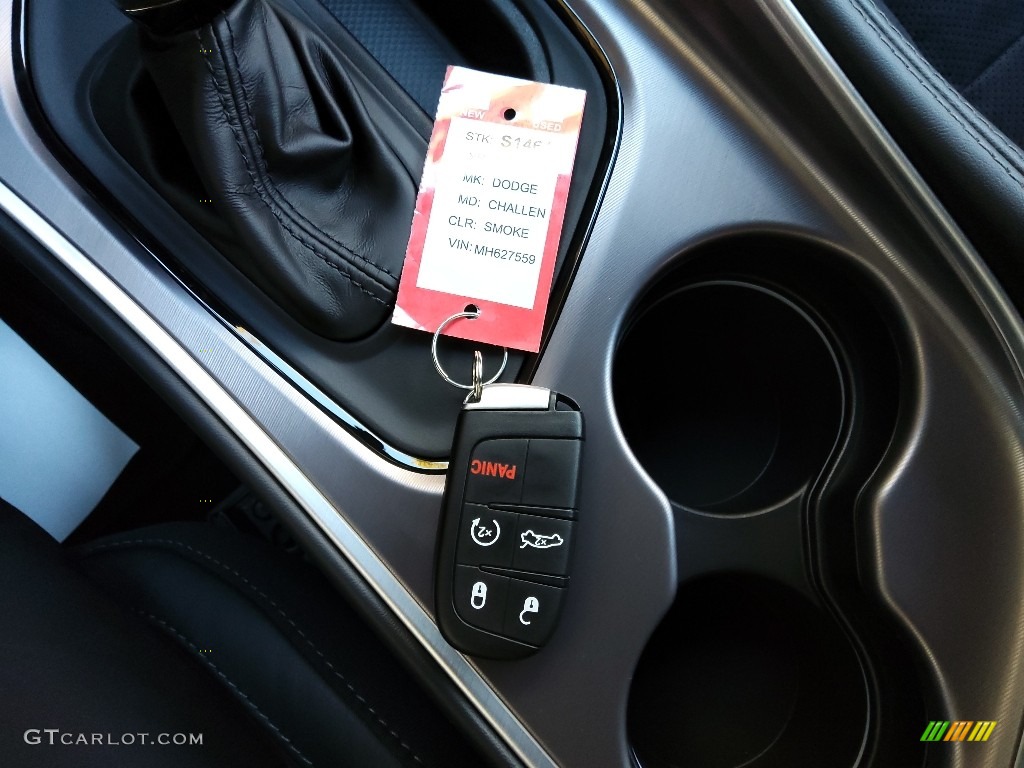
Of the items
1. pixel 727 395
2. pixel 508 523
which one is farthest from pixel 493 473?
pixel 727 395

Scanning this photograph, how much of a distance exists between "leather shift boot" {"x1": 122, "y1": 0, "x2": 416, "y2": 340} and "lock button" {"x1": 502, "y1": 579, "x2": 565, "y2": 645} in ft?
0.76

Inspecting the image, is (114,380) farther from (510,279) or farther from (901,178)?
(901,178)

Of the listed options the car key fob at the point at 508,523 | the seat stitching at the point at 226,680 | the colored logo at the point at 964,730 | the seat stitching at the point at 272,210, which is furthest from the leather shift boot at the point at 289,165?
the colored logo at the point at 964,730

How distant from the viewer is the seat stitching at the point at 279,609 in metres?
0.61

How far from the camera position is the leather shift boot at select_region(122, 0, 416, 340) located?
1.71ft

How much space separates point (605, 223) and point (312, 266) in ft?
0.76

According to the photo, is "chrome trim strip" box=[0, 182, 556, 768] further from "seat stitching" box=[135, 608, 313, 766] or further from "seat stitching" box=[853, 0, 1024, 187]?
"seat stitching" box=[853, 0, 1024, 187]

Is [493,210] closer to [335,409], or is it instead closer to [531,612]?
[335,409]

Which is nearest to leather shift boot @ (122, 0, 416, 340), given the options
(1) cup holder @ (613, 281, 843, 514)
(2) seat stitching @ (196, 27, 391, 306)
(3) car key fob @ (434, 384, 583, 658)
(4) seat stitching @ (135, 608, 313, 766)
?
(2) seat stitching @ (196, 27, 391, 306)

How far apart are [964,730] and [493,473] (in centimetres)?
38

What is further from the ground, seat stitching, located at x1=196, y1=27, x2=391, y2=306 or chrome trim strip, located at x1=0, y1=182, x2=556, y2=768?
seat stitching, located at x1=196, y1=27, x2=391, y2=306

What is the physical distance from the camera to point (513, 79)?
1.87ft

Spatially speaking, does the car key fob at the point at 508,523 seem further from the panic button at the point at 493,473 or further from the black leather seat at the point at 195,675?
the black leather seat at the point at 195,675

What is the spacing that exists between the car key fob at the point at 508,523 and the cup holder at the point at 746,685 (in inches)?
6.2
